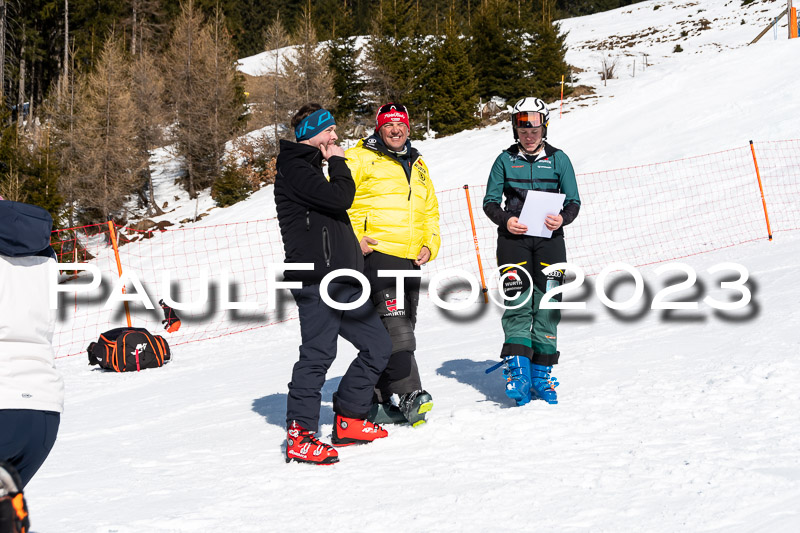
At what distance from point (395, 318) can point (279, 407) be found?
5.18 ft

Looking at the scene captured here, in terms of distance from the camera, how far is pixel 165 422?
5.40 meters

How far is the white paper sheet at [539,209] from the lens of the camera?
4.70m

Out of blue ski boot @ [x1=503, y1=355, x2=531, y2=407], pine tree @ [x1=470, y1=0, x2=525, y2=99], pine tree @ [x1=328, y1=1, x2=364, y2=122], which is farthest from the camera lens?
pine tree @ [x1=328, y1=1, x2=364, y2=122]

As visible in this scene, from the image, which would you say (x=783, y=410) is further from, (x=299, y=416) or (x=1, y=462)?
(x=1, y=462)

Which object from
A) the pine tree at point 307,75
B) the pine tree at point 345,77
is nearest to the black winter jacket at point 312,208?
the pine tree at point 307,75

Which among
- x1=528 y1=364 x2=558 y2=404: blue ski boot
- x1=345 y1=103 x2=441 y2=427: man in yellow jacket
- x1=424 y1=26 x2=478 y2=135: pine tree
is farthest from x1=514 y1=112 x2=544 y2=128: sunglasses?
x1=424 y1=26 x2=478 y2=135: pine tree

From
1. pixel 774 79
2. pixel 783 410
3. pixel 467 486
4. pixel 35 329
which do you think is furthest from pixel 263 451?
pixel 774 79

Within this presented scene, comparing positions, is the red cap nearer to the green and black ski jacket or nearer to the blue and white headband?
the blue and white headband

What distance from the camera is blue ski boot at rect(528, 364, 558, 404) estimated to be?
470cm

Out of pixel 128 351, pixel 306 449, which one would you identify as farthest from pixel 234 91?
pixel 306 449

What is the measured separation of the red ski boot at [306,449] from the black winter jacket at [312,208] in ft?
2.67

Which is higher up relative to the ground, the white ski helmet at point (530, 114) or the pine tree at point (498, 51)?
the pine tree at point (498, 51)

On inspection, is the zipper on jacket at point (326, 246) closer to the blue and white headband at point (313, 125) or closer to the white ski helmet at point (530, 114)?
the blue and white headband at point (313, 125)

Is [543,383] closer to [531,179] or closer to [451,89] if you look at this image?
[531,179]
